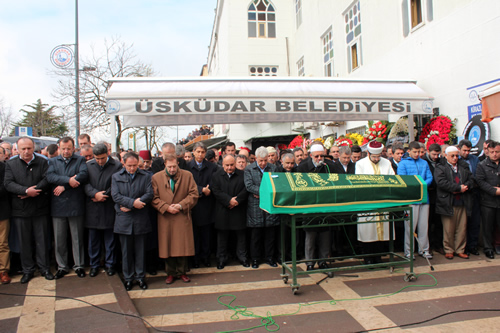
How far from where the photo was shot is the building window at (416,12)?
10289 mm

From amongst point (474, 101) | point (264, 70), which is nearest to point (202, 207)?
point (474, 101)

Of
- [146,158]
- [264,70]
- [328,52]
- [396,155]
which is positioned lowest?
[396,155]

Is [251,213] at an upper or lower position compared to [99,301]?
upper

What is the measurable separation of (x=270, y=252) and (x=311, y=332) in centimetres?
256

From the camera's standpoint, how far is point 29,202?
544cm

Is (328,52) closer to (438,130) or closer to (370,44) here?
(370,44)

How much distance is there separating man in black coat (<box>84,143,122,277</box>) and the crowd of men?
0.05ft

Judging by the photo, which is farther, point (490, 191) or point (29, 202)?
point (490, 191)

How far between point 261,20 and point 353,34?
11.7 metres

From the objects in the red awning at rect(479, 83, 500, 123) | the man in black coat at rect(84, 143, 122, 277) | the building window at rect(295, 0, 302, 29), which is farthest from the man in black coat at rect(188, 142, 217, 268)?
the building window at rect(295, 0, 302, 29)

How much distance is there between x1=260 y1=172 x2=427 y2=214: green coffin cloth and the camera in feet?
15.7

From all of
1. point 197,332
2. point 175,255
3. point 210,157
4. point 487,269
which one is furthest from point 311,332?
point 210,157

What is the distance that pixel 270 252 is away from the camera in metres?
6.38

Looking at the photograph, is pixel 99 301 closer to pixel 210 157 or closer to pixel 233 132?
pixel 210 157
